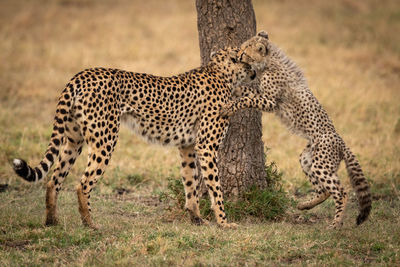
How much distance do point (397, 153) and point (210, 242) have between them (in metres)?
4.41

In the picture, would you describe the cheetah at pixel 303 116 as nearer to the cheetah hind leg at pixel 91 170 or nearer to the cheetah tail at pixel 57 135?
the cheetah hind leg at pixel 91 170

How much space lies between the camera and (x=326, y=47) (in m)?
14.2

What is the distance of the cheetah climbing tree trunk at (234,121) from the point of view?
594 cm

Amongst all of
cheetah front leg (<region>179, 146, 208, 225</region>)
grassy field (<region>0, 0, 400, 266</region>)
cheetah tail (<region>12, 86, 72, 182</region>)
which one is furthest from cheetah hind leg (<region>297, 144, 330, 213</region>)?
cheetah tail (<region>12, 86, 72, 182</region>)

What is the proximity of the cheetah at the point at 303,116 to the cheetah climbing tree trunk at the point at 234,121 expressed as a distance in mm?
229

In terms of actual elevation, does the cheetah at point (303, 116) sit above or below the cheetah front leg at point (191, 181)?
above

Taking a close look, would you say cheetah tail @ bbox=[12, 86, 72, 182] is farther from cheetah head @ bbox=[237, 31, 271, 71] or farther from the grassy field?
cheetah head @ bbox=[237, 31, 271, 71]

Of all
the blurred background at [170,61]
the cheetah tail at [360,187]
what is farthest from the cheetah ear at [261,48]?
the blurred background at [170,61]

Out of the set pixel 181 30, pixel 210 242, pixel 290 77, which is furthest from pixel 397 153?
pixel 181 30

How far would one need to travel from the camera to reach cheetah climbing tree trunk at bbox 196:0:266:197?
594 centimetres

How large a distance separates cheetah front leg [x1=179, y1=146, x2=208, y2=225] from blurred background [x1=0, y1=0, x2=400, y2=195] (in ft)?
1.08

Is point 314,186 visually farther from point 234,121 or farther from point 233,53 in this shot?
point 233,53

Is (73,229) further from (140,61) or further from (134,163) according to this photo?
(140,61)

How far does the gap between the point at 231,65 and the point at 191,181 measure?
119 cm
